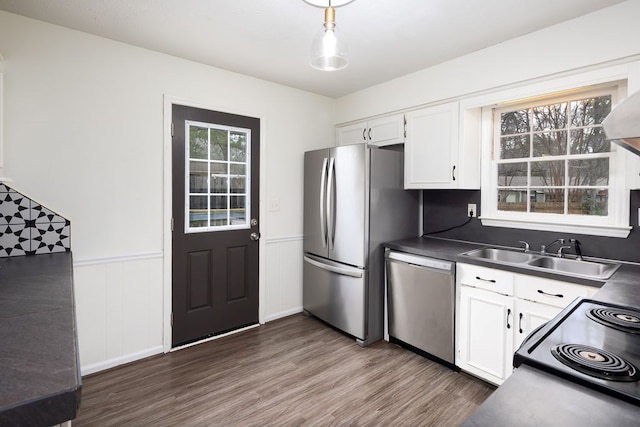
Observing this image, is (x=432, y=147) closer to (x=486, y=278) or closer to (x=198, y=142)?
(x=486, y=278)

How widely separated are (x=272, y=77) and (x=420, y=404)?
9.58ft

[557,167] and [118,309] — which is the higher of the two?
[557,167]

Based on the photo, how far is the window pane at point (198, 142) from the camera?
2.84 meters

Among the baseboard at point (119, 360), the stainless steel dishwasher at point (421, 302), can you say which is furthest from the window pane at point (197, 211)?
the stainless steel dishwasher at point (421, 302)

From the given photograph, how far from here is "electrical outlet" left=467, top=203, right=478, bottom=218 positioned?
9.51ft

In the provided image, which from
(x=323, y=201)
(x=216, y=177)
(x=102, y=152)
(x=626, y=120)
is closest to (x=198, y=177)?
(x=216, y=177)

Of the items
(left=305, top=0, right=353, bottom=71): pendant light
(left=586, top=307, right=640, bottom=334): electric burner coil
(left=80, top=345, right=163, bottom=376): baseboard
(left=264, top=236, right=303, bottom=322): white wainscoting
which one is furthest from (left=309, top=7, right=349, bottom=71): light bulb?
(left=80, top=345, right=163, bottom=376): baseboard

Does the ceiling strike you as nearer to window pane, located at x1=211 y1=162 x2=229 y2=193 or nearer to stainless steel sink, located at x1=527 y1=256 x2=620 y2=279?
window pane, located at x1=211 y1=162 x2=229 y2=193

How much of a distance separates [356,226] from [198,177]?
143cm

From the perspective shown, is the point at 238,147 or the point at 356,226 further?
the point at 238,147

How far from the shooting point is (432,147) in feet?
9.45

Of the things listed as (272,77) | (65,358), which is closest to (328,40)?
(65,358)

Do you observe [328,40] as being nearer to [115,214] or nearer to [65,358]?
[65,358]

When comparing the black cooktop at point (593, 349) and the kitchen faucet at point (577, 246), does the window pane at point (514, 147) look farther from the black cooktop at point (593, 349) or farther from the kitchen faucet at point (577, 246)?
the black cooktop at point (593, 349)
